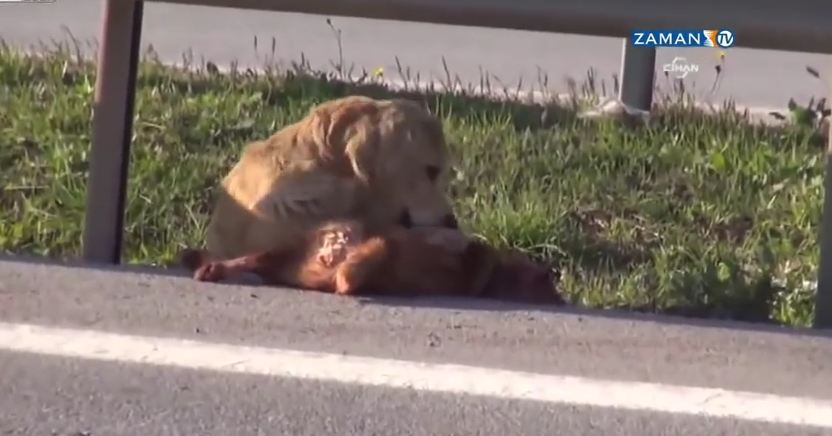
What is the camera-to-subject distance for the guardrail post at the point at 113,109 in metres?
4.35

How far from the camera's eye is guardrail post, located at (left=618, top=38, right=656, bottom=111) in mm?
6125

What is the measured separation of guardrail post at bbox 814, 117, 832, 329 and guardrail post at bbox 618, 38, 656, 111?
206 centimetres

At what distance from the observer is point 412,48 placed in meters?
8.45

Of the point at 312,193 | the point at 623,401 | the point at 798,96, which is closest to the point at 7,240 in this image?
the point at 312,193

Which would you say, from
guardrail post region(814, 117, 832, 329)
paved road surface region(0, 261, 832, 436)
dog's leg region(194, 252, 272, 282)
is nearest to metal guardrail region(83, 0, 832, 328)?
guardrail post region(814, 117, 832, 329)

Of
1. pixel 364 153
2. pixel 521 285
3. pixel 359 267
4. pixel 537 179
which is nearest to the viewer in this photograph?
pixel 359 267

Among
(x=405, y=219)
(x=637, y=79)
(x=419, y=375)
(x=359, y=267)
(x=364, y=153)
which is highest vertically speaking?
(x=637, y=79)

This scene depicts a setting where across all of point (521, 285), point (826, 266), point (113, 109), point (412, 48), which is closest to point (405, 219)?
point (521, 285)

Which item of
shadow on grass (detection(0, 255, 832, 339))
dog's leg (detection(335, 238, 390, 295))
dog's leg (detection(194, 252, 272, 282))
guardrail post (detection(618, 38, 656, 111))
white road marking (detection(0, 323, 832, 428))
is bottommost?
white road marking (detection(0, 323, 832, 428))

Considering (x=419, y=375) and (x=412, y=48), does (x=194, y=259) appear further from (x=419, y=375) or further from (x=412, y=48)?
(x=412, y=48)

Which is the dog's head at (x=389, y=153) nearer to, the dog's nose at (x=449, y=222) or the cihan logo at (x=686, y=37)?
the dog's nose at (x=449, y=222)

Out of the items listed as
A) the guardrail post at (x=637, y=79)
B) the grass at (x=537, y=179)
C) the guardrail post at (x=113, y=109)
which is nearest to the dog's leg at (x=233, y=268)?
the guardrail post at (x=113, y=109)

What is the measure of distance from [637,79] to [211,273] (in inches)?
101

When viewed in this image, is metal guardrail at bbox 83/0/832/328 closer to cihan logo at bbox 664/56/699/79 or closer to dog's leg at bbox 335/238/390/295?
dog's leg at bbox 335/238/390/295
